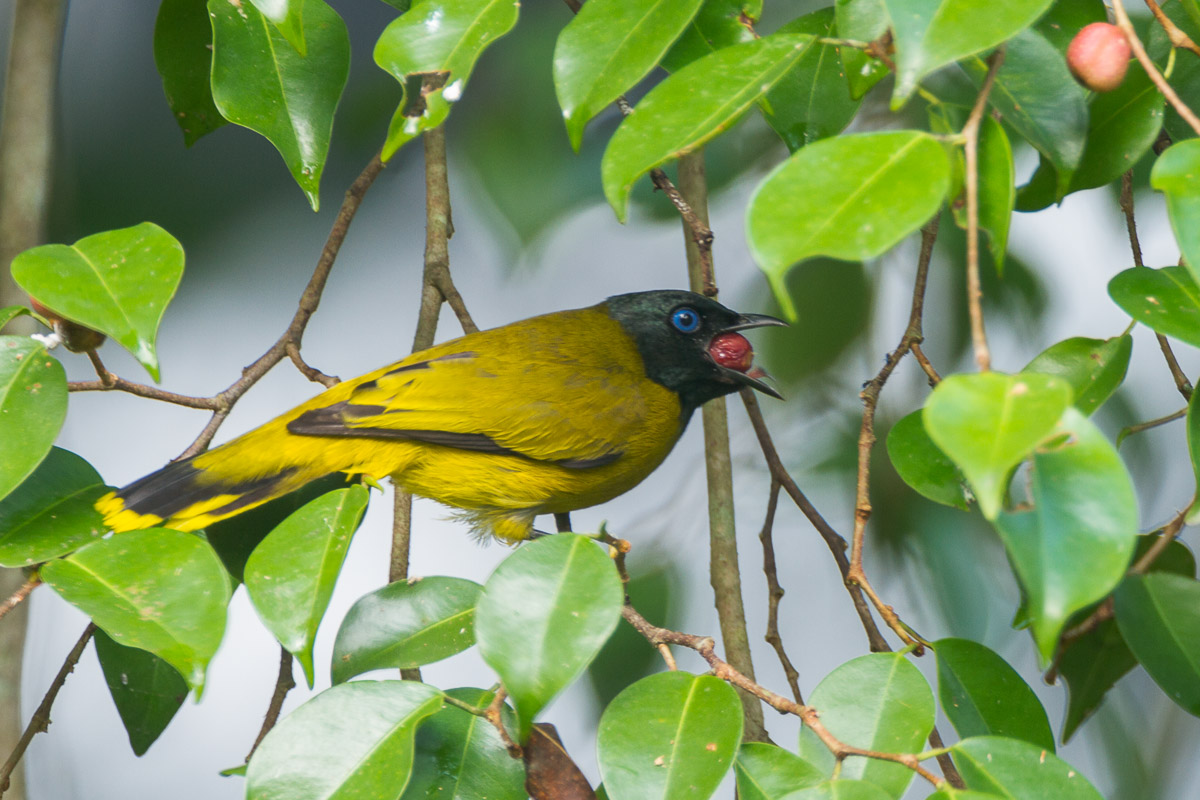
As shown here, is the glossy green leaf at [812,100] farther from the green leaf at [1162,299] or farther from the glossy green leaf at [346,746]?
the glossy green leaf at [346,746]

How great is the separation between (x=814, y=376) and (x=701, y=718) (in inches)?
71.7

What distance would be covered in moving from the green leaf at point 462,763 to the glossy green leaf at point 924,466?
1.93 ft

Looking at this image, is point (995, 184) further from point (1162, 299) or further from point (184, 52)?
point (184, 52)

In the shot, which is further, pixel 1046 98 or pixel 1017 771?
pixel 1046 98

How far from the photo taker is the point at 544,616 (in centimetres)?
101

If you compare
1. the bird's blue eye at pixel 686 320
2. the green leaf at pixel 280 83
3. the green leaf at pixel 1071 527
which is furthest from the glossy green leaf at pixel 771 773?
the bird's blue eye at pixel 686 320

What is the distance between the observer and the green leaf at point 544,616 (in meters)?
0.96

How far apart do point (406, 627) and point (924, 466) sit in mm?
692

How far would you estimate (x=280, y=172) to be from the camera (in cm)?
345

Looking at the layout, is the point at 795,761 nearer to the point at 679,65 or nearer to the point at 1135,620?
the point at 1135,620

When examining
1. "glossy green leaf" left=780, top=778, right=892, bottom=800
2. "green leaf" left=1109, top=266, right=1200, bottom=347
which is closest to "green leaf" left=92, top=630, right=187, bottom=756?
"glossy green leaf" left=780, top=778, right=892, bottom=800

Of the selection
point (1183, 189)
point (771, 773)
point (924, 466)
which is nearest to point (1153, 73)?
point (1183, 189)

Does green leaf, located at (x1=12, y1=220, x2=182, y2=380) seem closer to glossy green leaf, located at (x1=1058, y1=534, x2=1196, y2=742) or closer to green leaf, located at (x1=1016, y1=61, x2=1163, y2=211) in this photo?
green leaf, located at (x1=1016, y1=61, x2=1163, y2=211)

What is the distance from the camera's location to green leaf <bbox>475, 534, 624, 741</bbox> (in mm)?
964
